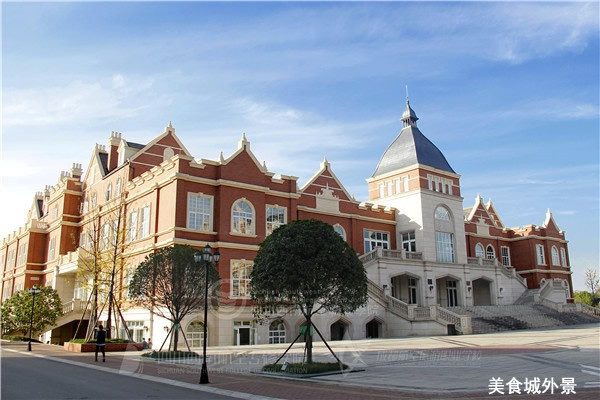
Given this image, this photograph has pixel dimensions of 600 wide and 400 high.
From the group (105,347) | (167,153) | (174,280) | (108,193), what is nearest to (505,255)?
(167,153)

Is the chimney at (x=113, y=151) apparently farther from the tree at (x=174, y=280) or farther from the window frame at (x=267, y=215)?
the tree at (x=174, y=280)

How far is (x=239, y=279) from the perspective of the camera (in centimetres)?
3194

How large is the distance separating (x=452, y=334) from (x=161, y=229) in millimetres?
19250

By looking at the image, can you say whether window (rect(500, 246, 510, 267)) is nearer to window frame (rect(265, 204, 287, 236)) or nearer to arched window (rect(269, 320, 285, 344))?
window frame (rect(265, 204, 287, 236))

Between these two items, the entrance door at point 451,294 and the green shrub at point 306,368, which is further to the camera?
the entrance door at point 451,294

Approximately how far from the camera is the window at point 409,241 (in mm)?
44688

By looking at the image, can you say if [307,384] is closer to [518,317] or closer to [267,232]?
[267,232]

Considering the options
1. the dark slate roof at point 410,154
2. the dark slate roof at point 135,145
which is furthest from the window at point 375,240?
the dark slate roof at point 135,145

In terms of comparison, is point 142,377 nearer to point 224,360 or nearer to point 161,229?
point 224,360

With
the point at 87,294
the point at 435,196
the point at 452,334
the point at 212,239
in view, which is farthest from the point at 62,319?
the point at 435,196

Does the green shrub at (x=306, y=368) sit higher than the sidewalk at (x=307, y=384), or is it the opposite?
the green shrub at (x=306, y=368)

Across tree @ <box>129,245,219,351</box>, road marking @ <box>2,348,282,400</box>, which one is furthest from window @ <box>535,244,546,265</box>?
road marking @ <box>2,348,282,400</box>

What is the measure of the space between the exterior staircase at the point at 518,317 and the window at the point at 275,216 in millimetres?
14592

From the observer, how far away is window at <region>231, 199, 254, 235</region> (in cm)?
3278
